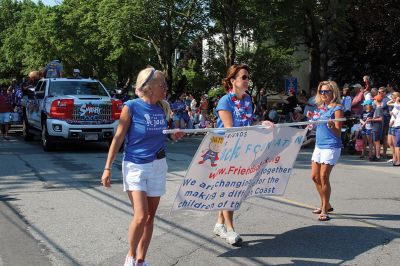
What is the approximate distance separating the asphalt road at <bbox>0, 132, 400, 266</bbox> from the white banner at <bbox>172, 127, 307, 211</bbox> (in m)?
0.51

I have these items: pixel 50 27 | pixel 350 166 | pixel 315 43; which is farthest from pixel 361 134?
pixel 50 27

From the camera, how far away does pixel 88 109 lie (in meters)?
15.0

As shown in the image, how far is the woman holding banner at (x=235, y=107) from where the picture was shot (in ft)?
20.1

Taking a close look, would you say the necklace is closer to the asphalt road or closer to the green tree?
the asphalt road

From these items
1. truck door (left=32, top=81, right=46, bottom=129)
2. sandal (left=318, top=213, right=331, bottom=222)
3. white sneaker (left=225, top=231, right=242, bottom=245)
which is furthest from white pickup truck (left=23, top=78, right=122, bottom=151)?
white sneaker (left=225, top=231, right=242, bottom=245)

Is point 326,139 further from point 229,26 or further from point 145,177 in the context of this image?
point 229,26

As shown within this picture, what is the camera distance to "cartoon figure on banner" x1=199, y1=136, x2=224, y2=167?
5.79 meters

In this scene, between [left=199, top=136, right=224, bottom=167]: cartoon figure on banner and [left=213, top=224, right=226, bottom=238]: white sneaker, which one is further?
[left=213, top=224, right=226, bottom=238]: white sneaker

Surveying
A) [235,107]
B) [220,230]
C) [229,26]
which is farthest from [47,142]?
[229,26]

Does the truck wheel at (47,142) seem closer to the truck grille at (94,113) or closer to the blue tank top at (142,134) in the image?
the truck grille at (94,113)

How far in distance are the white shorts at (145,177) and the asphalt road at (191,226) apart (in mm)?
903

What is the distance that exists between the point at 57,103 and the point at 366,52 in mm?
20778

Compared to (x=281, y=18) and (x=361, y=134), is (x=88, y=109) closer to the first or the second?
(x=361, y=134)

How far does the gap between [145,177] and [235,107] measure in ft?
5.41
